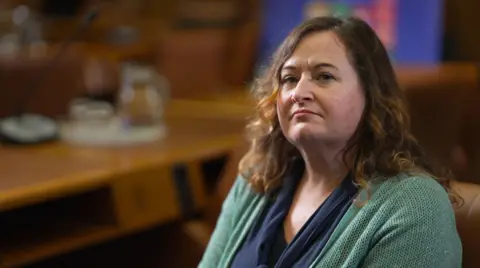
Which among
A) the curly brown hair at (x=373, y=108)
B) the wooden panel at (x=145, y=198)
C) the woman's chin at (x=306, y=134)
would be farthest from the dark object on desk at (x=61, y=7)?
the woman's chin at (x=306, y=134)

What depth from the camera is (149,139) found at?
7.97 feet

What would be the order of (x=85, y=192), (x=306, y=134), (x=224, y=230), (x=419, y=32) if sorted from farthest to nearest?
(x=419, y=32)
(x=85, y=192)
(x=224, y=230)
(x=306, y=134)

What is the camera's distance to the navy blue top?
127 cm

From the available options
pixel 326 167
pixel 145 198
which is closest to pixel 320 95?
pixel 326 167

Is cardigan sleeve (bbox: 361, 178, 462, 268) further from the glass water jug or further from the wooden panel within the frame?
the glass water jug

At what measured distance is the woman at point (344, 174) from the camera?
117 cm

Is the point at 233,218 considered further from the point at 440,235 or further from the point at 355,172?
the point at 440,235

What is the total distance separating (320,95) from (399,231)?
0.25m

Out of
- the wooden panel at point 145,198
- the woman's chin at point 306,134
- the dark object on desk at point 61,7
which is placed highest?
the woman's chin at point 306,134

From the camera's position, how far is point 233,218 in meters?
1.46

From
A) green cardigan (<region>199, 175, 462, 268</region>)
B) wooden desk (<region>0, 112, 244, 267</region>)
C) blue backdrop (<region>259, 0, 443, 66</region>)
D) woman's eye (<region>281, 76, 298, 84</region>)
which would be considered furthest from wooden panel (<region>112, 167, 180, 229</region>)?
blue backdrop (<region>259, 0, 443, 66</region>)

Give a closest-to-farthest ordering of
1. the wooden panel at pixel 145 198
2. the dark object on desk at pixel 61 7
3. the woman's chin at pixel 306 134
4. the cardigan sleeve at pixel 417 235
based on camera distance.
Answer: the cardigan sleeve at pixel 417 235 < the woman's chin at pixel 306 134 < the wooden panel at pixel 145 198 < the dark object on desk at pixel 61 7

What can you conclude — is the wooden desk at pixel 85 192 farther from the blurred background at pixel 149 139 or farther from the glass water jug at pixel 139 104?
the glass water jug at pixel 139 104

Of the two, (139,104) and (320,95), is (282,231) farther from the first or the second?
(139,104)
